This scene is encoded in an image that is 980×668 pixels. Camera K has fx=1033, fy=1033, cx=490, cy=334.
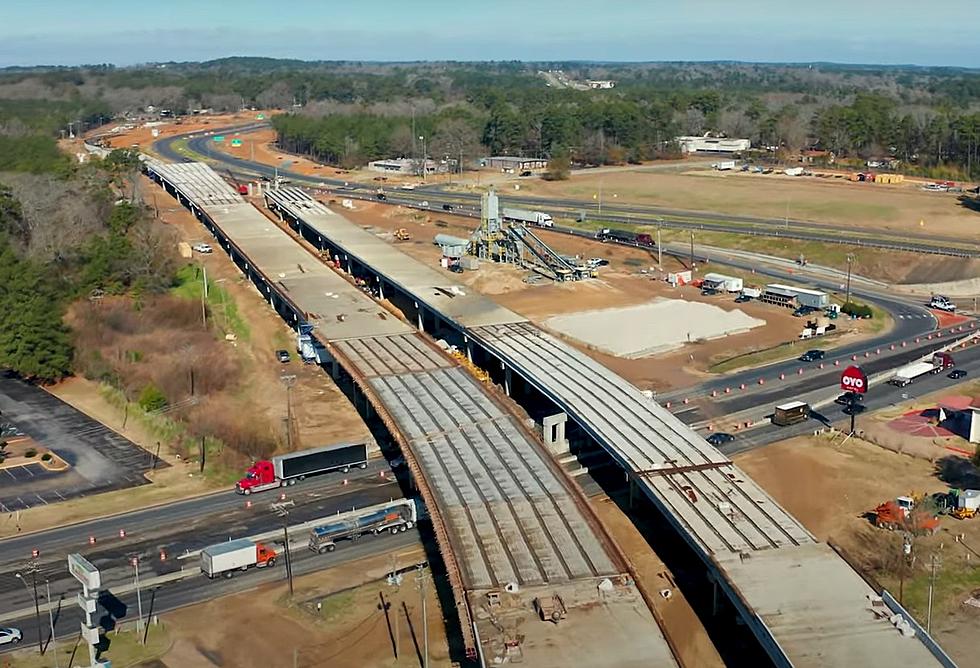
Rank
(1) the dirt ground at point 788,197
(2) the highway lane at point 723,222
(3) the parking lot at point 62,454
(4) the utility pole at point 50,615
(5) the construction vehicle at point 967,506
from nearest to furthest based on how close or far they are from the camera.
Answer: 1. (4) the utility pole at point 50,615
2. (5) the construction vehicle at point 967,506
3. (3) the parking lot at point 62,454
4. (2) the highway lane at point 723,222
5. (1) the dirt ground at point 788,197

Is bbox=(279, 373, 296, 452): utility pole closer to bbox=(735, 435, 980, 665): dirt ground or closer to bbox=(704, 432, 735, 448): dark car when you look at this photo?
bbox=(704, 432, 735, 448): dark car

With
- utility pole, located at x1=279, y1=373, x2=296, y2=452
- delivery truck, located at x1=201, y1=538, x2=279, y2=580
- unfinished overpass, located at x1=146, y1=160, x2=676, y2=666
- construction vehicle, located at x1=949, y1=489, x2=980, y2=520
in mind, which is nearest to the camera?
unfinished overpass, located at x1=146, y1=160, x2=676, y2=666

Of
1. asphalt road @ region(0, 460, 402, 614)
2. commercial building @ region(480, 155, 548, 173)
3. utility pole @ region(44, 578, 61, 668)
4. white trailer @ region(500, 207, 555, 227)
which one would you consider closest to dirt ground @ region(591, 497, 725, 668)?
asphalt road @ region(0, 460, 402, 614)

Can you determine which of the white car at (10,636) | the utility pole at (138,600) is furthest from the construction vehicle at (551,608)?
the white car at (10,636)

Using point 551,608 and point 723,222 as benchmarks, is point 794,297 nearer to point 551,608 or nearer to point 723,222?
point 723,222

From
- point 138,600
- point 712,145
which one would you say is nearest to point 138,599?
point 138,600

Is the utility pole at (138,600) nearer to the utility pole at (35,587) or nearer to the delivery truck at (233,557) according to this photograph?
the delivery truck at (233,557)

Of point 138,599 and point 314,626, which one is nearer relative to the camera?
point 314,626
